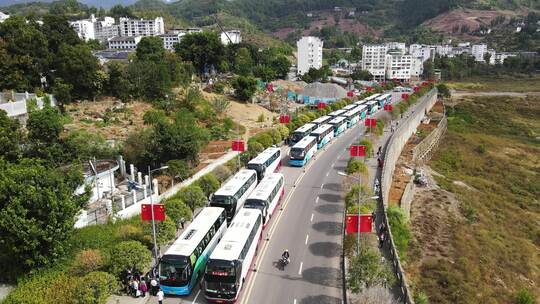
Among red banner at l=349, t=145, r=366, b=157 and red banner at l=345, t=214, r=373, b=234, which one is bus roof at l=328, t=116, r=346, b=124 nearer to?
red banner at l=349, t=145, r=366, b=157

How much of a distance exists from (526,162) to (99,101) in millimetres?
60690

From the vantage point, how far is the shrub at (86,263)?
20.6 meters

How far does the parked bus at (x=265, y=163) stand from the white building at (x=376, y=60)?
10997cm

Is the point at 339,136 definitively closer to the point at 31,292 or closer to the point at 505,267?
the point at 505,267

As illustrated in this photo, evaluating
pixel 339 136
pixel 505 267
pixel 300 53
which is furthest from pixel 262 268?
pixel 300 53

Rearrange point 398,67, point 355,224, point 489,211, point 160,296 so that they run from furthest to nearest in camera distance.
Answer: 1. point 398,67
2. point 489,211
3. point 355,224
4. point 160,296

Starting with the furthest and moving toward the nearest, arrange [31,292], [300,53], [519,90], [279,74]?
[300,53] < [519,90] < [279,74] < [31,292]

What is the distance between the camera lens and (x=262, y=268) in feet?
75.2

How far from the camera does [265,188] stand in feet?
93.6

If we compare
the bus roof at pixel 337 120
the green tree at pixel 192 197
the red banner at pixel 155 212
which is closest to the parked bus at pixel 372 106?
the bus roof at pixel 337 120

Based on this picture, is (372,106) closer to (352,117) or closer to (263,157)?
(352,117)

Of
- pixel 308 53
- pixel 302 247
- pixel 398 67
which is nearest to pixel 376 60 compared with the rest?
pixel 398 67

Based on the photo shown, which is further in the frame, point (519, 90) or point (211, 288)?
point (519, 90)

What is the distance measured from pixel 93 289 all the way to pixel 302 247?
11.6m
